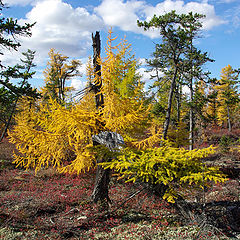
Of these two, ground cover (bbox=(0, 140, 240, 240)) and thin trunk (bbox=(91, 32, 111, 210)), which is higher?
thin trunk (bbox=(91, 32, 111, 210))

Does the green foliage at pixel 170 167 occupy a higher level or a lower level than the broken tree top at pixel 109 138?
lower

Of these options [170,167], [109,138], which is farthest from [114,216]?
[170,167]

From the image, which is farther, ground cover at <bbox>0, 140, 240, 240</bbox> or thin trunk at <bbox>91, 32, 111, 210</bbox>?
thin trunk at <bbox>91, 32, 111, 210</bbox>

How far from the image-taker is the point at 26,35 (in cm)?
994

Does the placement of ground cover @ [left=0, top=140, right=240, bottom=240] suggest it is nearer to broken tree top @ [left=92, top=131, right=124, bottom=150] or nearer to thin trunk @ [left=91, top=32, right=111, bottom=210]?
thin trunk @ [left=91, top=32, right=111, bottom=210]

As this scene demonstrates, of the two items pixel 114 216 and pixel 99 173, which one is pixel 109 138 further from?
pixel 114 216

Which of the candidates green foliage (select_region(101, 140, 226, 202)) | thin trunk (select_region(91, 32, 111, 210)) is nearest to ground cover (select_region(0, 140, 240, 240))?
thin trunk (select_region(91, 32, 111, 210))

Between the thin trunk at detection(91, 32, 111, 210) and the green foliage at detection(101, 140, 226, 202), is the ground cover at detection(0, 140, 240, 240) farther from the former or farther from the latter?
the green foliage at detection(101, 140, 226, 202)

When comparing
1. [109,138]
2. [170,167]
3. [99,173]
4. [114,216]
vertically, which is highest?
[109,138]

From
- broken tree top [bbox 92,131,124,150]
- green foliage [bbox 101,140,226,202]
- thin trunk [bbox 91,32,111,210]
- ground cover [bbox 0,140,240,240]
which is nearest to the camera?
green foliage [bbox 101,140,226,202]

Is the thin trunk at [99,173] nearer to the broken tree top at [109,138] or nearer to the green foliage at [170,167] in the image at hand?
the broken tree top at [109,138]

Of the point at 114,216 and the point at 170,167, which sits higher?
the point at 170,167

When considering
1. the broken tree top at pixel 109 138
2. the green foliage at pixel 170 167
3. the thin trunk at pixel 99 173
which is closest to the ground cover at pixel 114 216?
the thin trunk at pixel 99 173

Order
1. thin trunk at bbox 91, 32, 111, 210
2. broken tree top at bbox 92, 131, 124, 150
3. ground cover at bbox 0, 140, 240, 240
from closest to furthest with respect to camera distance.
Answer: ground cover at bbox 0, 140, 240, 240, broken tree top at bbox 92, 131, 124, 150, thin trunk at bbox 91, 32, 111, 210
